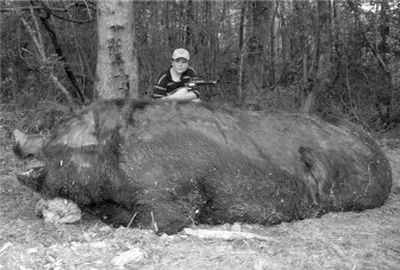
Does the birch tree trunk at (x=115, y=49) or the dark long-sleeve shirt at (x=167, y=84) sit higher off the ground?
the birch tree trunk at (x=115, y=49)

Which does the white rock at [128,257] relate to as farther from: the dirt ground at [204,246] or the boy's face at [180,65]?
the boy's face at [180,65]

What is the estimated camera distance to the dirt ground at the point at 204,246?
11.4 feet

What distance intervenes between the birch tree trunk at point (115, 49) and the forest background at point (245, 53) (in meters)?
2.75

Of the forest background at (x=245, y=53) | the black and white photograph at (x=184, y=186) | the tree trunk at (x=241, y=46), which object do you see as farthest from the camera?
the tree trunk at (x=241, y=46)

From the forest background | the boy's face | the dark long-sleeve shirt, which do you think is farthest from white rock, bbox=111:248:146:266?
the forest background

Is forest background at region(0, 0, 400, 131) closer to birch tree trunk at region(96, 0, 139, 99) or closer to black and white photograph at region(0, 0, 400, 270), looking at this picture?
black and white photograph at region(0, 0, 400, 270)

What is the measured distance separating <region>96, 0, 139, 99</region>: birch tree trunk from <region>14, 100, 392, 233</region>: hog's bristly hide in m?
0.99

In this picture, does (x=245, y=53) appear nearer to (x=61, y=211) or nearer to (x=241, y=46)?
(x=241, y=46)

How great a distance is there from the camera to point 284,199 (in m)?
4.39

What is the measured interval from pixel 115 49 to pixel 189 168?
178 centimetres

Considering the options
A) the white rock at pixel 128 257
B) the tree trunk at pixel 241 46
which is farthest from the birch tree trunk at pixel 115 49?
the tree trunk at pixel 241 46

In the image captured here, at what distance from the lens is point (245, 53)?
8.97 metres

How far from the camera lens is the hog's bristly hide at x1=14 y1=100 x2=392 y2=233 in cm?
409

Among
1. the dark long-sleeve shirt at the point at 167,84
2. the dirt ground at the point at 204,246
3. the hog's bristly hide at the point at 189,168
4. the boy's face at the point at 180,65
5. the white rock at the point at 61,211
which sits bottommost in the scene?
the dirt ground at the point at 204,246
